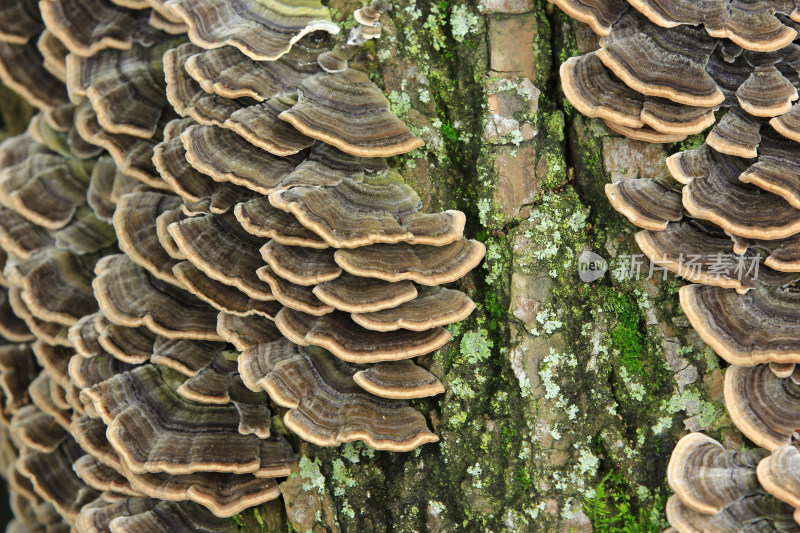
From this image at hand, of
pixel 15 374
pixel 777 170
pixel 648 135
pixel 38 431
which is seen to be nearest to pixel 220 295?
pixel 38 431

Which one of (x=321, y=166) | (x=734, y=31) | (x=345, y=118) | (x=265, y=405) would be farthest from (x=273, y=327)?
(x=734, y=31)

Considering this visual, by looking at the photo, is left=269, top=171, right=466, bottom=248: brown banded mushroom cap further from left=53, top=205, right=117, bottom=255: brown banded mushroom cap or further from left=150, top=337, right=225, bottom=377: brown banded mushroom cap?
left=53, top=205, right=117, bottom=255: brown banded mushroom cap

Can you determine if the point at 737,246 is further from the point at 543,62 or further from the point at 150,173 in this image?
the point at 150,173

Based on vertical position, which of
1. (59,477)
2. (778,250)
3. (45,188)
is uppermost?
(778,250)

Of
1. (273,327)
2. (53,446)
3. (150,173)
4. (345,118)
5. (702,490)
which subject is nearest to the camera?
(702,490)

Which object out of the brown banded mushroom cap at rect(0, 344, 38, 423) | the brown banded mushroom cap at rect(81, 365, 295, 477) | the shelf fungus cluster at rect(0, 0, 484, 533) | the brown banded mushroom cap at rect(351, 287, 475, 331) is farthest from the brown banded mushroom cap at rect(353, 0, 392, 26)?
the brown banded mushroom cap at rect(0, 344, 38, 423)

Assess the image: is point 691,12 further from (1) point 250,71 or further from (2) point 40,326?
(2) point 40,326

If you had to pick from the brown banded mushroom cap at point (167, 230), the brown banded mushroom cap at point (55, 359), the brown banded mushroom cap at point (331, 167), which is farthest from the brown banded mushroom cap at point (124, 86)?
the brown banded mushroom cap at point (55, 359)
